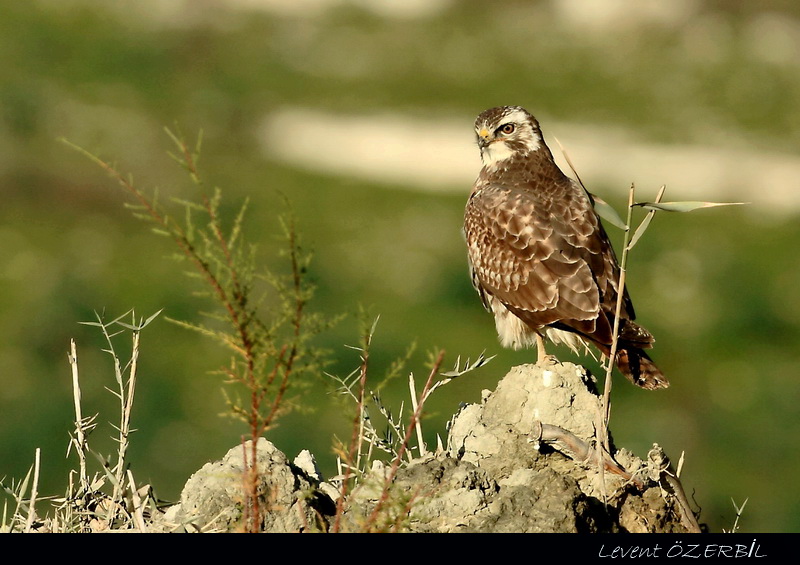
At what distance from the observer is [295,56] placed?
27703 millimetres

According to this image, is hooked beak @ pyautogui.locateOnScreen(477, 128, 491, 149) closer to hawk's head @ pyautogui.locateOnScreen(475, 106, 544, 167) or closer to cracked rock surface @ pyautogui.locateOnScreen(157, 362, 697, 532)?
hawk's head @ pyautogui.locateOnScreen(475, 106, 544, 167)

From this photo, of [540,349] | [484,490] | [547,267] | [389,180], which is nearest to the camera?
[484,490]

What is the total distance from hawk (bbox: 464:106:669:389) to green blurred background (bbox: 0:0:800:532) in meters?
4.04

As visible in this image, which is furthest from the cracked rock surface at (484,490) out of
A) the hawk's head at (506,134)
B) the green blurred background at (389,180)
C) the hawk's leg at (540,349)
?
the green blurred background at (389,180)

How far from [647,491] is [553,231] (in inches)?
68.3

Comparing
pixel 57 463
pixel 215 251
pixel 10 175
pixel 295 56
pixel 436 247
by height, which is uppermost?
pixel 295 56

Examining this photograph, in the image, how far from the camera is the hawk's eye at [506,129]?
6.80m

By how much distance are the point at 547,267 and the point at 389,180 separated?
57.3ft

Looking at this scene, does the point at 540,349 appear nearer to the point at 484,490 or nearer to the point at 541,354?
the point at 541,354

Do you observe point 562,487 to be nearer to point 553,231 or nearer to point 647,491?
point 647,491

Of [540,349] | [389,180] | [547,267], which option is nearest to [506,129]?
[547,267]

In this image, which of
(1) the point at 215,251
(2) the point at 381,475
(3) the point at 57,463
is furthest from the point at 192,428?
(1) the point at 215,251

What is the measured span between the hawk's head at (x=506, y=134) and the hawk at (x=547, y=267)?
11cm

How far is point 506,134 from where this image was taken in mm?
6801
